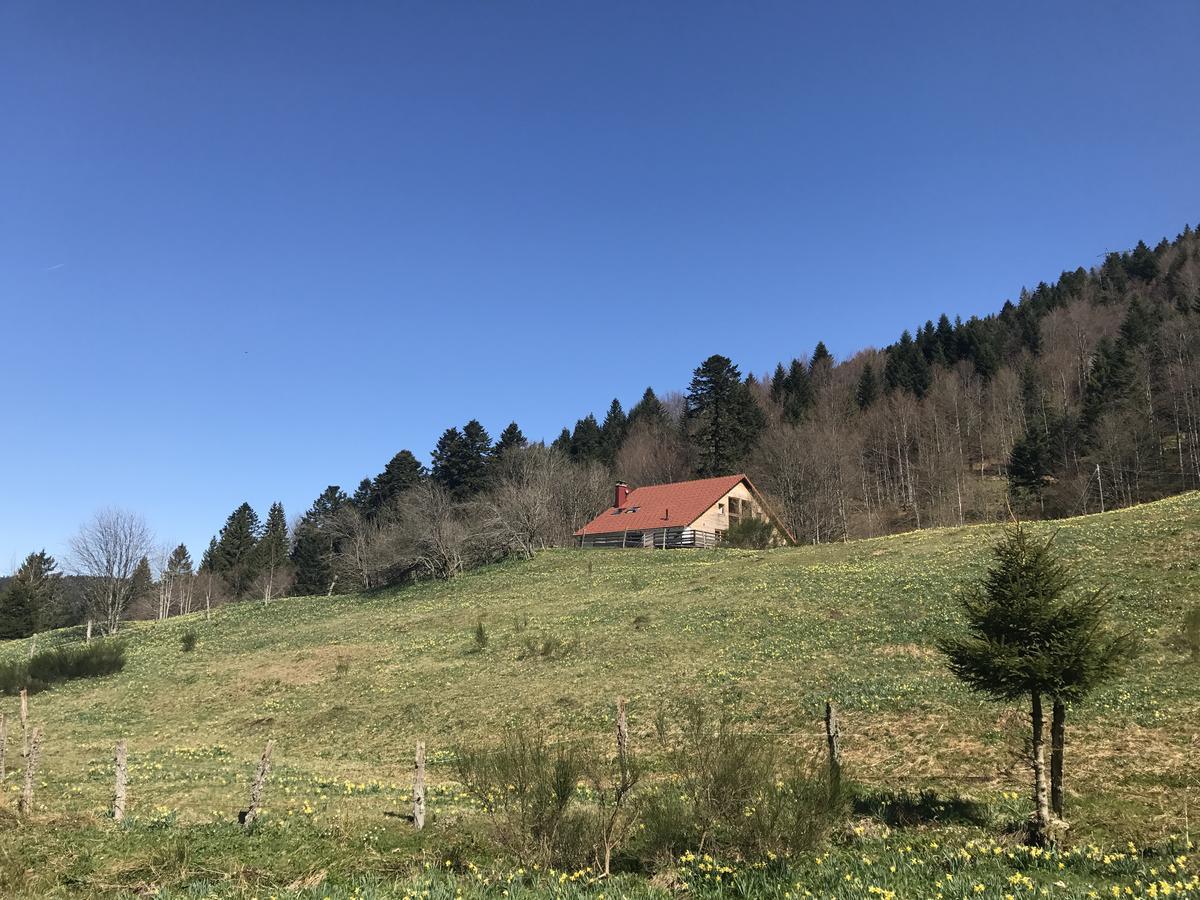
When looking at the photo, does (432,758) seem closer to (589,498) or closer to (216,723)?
(216,723)

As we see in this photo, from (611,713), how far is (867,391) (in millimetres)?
91836

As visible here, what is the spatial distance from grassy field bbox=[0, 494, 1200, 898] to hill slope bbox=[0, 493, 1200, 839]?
0.13 m

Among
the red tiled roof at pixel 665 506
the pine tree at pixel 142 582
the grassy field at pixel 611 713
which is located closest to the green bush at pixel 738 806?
the grassy field at pixel 611 713

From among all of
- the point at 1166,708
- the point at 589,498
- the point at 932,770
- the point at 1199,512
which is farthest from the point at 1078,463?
the point at 932,770

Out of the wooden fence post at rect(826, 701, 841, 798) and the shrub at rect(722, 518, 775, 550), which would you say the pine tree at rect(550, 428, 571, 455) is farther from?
the wooden fence post at rect(826, 701, 841, 798)

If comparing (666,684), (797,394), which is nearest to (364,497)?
(797,394)

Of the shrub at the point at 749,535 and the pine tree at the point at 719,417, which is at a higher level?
the pine tree at the point at 719,417

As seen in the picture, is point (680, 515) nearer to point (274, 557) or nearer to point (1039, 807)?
point (1039, 807)

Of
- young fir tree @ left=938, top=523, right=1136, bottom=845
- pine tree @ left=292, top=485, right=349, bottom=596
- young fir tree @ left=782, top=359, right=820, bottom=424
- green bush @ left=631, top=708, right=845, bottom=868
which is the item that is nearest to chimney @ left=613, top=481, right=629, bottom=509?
young fir tree @ left=782, top=359, right=820, bottom=424

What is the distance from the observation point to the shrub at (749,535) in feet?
201

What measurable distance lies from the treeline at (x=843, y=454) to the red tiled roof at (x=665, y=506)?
7.36 meters

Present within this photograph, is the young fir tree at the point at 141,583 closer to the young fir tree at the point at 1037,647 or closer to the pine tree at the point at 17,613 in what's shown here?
the pine tree at the point at 17,613

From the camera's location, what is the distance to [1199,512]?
1324 inches

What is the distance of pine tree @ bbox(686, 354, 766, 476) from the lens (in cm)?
8506
